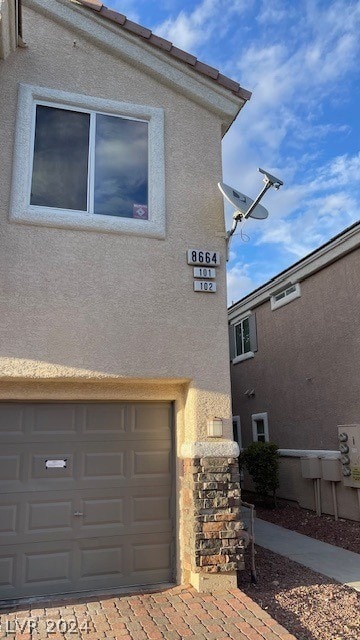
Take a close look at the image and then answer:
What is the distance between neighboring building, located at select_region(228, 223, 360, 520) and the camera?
9.83 meters

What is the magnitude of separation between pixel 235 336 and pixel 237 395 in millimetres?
1900

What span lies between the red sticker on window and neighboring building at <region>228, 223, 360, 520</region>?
486 centimetres

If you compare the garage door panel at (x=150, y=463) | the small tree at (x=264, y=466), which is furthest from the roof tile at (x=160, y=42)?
the small tree at (x=264, y=466)

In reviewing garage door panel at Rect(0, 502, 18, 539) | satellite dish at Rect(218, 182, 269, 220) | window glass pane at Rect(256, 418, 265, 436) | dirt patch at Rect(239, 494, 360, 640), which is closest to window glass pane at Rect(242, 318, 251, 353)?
window glass pane at Rect(256, 418, 265, 436)

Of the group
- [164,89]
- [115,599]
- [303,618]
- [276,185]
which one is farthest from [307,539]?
[164,89]

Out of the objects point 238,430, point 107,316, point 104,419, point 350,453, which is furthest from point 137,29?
point 238,430

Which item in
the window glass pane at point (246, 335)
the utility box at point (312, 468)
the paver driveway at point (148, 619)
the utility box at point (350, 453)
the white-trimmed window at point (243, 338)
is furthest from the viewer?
the window glass pane at point (246, 335)

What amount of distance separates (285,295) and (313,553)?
662 centimetres

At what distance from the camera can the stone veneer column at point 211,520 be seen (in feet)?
18.2

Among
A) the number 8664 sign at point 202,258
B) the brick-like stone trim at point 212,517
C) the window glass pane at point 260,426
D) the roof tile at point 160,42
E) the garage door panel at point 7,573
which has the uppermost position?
the roof tile at point 160,42

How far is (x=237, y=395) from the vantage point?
49.8ft

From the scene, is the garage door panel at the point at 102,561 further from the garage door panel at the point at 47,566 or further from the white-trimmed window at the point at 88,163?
the white-trimmed window at the point at 88,163

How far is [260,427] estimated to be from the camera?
13781 millimetres

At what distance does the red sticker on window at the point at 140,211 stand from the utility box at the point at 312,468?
21.8ft
